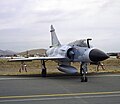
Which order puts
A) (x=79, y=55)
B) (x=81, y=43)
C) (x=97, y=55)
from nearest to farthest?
(x=97, y=55)
(x=79, y=55)
(x=81, y=43)

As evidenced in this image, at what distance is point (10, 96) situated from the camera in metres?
11.3

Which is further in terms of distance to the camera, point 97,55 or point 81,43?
point 81,43

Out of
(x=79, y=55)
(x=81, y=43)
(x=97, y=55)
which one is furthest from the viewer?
(x=81, y=43)

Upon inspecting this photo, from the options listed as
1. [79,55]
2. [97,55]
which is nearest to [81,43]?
[79,55]

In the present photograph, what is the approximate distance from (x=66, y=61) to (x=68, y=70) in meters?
2.00

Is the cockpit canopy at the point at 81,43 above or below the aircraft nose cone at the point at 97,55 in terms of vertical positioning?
above

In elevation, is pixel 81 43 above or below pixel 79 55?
above

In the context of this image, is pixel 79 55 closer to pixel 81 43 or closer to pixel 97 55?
pixel 81 43

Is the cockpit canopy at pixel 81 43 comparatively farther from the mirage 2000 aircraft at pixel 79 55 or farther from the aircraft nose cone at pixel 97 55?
the aircraft nose cone at pixel 97 55

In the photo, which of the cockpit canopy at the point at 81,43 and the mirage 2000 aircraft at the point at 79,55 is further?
the cockpit canopy at the point at 81,43

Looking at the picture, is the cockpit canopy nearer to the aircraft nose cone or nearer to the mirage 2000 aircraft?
the mirage 2000 aircraft

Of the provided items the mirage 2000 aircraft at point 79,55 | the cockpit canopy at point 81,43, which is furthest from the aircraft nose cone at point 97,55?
the cockpit canopy at point 81,43

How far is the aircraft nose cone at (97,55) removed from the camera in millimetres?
18092

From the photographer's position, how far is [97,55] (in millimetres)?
18078
